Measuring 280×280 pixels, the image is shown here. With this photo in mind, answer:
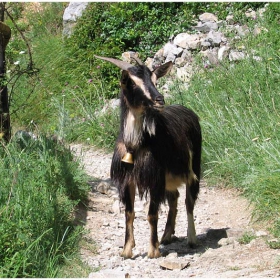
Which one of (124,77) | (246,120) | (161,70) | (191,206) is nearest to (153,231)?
(191,206)

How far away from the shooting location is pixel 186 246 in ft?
23.7

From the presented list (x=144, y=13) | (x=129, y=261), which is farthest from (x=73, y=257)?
(x=144, y=13)

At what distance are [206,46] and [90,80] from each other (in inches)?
97.5

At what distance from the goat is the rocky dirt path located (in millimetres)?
272

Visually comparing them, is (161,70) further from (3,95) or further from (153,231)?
(3,95)

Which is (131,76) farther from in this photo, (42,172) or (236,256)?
(236,256)

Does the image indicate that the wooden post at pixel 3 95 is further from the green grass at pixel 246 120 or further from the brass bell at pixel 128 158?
the green grass at pixel 246 120

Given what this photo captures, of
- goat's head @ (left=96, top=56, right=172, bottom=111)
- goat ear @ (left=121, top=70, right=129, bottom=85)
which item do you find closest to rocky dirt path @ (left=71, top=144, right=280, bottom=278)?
goat's head @ (left=96, top=56, right=172, bottom=111)

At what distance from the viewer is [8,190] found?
6.45m

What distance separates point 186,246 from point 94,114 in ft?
17.7

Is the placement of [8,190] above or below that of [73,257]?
above

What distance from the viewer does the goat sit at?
637cm

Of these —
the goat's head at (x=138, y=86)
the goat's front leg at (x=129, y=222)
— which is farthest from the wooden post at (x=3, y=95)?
the goat's head at (x=138, y=86)

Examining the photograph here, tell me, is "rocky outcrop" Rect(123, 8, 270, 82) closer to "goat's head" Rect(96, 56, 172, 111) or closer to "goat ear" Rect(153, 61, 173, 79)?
"goat ear" Rect(153, 61, 173, 79)
